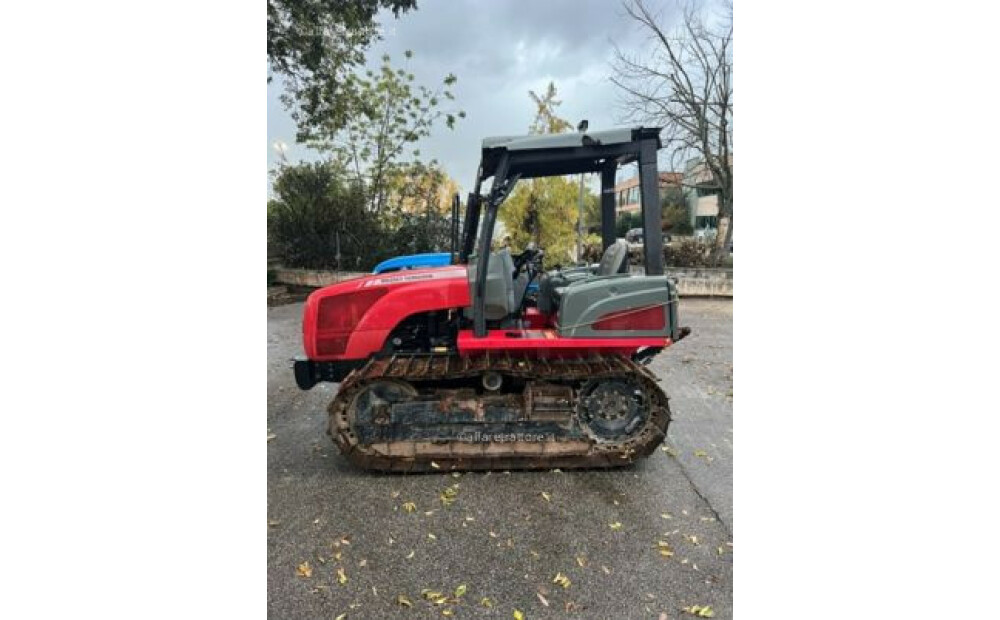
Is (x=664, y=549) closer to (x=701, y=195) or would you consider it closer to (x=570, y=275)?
(x=570, y=275)

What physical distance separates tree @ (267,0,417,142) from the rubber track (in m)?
3.80

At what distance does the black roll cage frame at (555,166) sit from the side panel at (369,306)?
27 centimetres

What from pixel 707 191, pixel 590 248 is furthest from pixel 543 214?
pixel 707 191

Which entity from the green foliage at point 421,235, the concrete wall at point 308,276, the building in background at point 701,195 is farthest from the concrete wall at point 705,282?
→ the concrete wall at point 308,276

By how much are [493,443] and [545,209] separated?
8.32 metres

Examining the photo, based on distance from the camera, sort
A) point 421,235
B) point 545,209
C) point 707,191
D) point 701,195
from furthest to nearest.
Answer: point 701,195
point 707,191
point 421,235
point 545,209

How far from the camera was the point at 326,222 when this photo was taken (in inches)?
500

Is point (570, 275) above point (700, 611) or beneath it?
above

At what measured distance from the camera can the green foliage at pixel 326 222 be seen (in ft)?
41.4

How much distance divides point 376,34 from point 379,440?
18.5 feet

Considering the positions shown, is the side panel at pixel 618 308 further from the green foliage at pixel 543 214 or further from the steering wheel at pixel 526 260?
the green foliage at pixel 543 214

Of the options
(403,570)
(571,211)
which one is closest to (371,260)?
(571,211)

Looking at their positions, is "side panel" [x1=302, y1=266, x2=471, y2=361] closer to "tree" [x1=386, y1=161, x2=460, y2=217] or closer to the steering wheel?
the steering wheel
